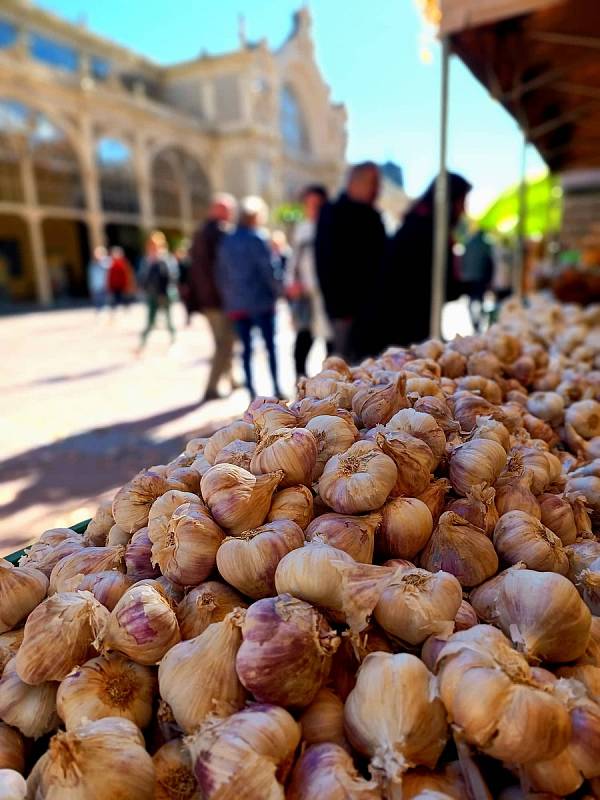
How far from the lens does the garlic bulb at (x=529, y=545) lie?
94 cm

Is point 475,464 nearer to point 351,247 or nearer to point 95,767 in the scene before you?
point 95,767

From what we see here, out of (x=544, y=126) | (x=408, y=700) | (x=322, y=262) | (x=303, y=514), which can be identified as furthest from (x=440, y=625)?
(x=544, y=126)

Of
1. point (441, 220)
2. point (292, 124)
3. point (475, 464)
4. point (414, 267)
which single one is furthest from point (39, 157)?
point (475, 464)

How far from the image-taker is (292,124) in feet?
121

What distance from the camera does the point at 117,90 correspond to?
23.0 metres

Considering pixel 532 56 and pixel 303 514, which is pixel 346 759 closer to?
pixel 303 514

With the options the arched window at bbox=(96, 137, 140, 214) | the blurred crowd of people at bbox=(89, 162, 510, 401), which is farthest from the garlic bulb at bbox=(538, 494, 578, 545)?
the arched window at bbox=(96, 137, 140, 214)

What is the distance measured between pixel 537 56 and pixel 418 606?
15.1 ft

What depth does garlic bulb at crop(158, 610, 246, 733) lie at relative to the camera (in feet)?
2.40

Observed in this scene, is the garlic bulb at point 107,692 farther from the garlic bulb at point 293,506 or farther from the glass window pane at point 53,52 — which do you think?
the glass window pane at point 53,52

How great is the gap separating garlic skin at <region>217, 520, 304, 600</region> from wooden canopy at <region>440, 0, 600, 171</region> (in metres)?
3.11

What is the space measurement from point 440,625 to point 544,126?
6.05 m

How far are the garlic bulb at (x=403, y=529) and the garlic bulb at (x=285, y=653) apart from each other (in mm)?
227

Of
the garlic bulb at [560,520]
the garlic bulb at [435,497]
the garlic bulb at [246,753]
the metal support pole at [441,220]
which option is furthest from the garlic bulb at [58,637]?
the metal support pole at [441,220]
